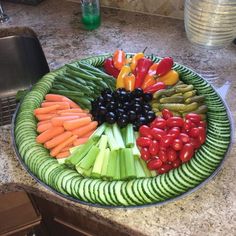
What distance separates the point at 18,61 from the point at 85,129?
Result: 69cm

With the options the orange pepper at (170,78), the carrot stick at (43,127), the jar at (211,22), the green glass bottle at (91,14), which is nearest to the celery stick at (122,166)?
the carrot stick at (43,127)

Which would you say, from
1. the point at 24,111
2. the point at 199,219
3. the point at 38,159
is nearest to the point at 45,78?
the point at 24,111

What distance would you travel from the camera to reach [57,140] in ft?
2.60

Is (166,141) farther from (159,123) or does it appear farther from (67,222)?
(67,222)

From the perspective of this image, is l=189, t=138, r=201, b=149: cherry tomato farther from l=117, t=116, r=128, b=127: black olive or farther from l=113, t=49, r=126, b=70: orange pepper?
l=113, t=49, r=126, b=70: orange pepper

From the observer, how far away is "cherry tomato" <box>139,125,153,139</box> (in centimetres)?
78

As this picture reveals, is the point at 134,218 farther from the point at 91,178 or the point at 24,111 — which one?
the point at 24,111

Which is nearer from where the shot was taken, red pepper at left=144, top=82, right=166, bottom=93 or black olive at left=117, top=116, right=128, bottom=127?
black olive at left=117, top=116, right=128, bottom=127

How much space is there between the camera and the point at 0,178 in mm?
758

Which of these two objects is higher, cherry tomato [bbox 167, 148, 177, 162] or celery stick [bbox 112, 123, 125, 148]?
cherry tomato [bbox 167, 148, 177, 162]

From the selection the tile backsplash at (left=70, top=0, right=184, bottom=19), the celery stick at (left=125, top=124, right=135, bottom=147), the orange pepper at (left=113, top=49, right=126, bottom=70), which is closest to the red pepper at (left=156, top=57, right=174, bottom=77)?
the orange pepper at (left=113, top=49, right=126, bottom=70)

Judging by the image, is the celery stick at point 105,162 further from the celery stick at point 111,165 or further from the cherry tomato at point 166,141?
the cherry tomato at point 166,141

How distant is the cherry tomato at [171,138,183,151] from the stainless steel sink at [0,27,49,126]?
738 mm

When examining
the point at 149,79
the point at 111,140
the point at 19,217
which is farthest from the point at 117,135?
the point at 19,217
